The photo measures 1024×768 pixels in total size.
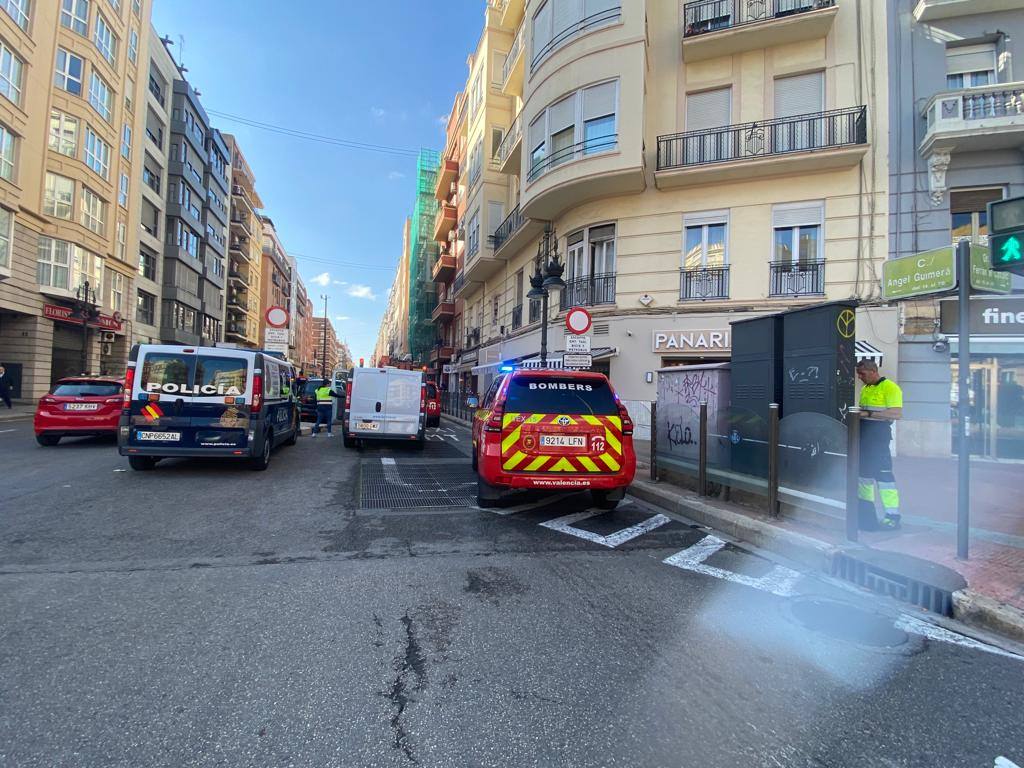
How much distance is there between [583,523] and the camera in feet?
21.1

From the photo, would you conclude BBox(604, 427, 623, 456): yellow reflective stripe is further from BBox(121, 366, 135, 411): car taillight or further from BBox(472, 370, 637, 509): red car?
BBox(121, 366, 135, 411): car taillight

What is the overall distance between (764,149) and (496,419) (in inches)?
476

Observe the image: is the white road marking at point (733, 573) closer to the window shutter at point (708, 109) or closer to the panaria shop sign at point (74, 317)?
the window shutter at point (708, 109)

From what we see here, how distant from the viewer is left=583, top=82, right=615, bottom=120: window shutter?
15.0 meters

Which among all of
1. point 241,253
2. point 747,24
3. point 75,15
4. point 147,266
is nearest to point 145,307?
point 147,266

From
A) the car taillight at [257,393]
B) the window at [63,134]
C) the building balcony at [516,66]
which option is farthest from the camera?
the window at [63,134]

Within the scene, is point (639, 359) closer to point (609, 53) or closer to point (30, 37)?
point (609, 53)

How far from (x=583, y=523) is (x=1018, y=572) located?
384cm

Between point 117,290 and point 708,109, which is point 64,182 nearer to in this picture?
point 117,290

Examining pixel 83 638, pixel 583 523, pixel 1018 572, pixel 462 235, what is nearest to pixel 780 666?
pixel 1018 572

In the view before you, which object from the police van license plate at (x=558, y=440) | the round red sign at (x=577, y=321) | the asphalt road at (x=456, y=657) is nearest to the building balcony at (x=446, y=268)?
the round red sign at (x=577, y=321)

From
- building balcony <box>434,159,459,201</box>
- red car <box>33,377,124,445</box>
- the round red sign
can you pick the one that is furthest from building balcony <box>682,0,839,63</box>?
building balcony <box>434,159,459,201</box>

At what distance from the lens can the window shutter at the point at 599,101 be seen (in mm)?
15047

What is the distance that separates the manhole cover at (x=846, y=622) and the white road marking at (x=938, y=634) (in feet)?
0.31
